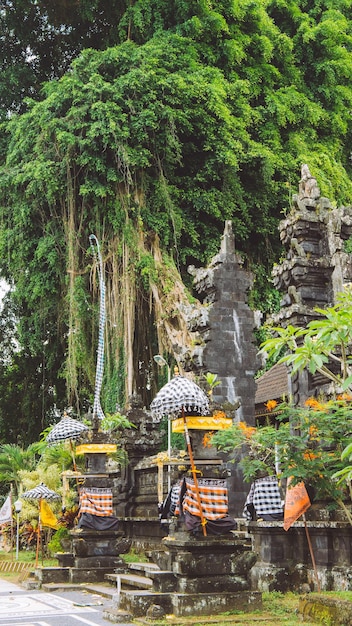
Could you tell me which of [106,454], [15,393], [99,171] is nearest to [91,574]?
[106,454]

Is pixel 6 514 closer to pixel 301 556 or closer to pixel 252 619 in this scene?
pixel 301 556

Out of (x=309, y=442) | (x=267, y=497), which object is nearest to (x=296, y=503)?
(x=309, y=442)

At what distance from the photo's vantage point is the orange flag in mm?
8516

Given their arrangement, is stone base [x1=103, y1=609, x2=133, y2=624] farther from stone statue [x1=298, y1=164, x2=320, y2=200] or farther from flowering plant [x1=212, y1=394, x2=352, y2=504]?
stone statue [x1=298, y1=164, x2=320, y2=200]

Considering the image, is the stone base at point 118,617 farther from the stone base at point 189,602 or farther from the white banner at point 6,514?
the white banner at point 6,514

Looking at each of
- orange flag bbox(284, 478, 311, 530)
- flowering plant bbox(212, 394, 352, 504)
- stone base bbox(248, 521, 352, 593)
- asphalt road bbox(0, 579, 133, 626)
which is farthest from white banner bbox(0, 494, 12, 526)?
orange flag bbox(284, 478, 311, 530)

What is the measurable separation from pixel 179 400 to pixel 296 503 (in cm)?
178

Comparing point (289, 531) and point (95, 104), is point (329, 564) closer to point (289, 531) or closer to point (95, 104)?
point (289, 531)

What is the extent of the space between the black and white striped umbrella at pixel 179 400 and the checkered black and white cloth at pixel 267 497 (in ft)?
5.50

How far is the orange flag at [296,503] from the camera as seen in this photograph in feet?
27.9

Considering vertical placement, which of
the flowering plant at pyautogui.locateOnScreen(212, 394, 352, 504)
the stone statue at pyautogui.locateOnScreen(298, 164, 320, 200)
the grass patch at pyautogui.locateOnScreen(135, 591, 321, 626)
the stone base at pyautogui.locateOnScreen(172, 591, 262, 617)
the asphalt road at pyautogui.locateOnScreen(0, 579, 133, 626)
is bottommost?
the asphalt road at pyautogui.locateOnScreen(0, 579, 133, 626)

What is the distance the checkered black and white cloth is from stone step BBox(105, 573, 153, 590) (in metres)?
1.68

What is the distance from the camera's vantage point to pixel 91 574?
11664 mm

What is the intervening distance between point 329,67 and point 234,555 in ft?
57.7
